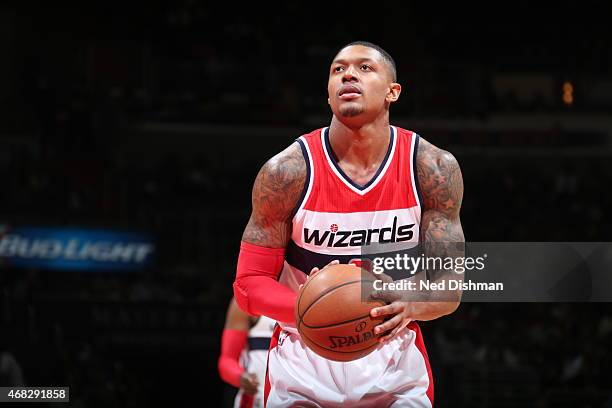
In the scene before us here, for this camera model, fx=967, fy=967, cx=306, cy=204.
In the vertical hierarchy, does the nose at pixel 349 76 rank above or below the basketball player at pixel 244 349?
above

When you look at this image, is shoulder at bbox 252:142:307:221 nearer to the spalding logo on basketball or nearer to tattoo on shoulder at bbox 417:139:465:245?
tattoo on shoulder at bbox 417:139:465:245

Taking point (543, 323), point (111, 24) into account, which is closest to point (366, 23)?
point (111, 24)

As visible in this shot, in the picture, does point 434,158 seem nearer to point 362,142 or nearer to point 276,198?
point 362,142

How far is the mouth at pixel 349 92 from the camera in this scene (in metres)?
4.10

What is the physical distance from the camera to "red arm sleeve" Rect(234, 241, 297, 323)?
4.00m

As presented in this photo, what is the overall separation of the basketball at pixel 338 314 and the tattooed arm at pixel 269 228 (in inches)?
14.4

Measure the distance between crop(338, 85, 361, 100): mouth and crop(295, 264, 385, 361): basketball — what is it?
790 mm

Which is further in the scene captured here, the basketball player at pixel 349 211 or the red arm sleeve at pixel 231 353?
the red arm sleeve at pixel 231 353

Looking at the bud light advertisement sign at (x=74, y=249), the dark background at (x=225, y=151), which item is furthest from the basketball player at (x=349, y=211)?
the bud light advertisement sign at (x=74, y=249)

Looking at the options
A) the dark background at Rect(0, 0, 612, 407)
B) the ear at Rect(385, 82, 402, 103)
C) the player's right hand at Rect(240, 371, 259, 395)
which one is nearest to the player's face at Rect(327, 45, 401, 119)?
the ear at Rect(385, 82, 402, 103)

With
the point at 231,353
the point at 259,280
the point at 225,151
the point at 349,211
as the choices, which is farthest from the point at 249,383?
the point at 225,151

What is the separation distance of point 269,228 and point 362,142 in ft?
1.82

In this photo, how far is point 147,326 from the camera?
1066 cm

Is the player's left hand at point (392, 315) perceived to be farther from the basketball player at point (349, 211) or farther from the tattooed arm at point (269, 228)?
the tattooed arm at point (269, 228)
